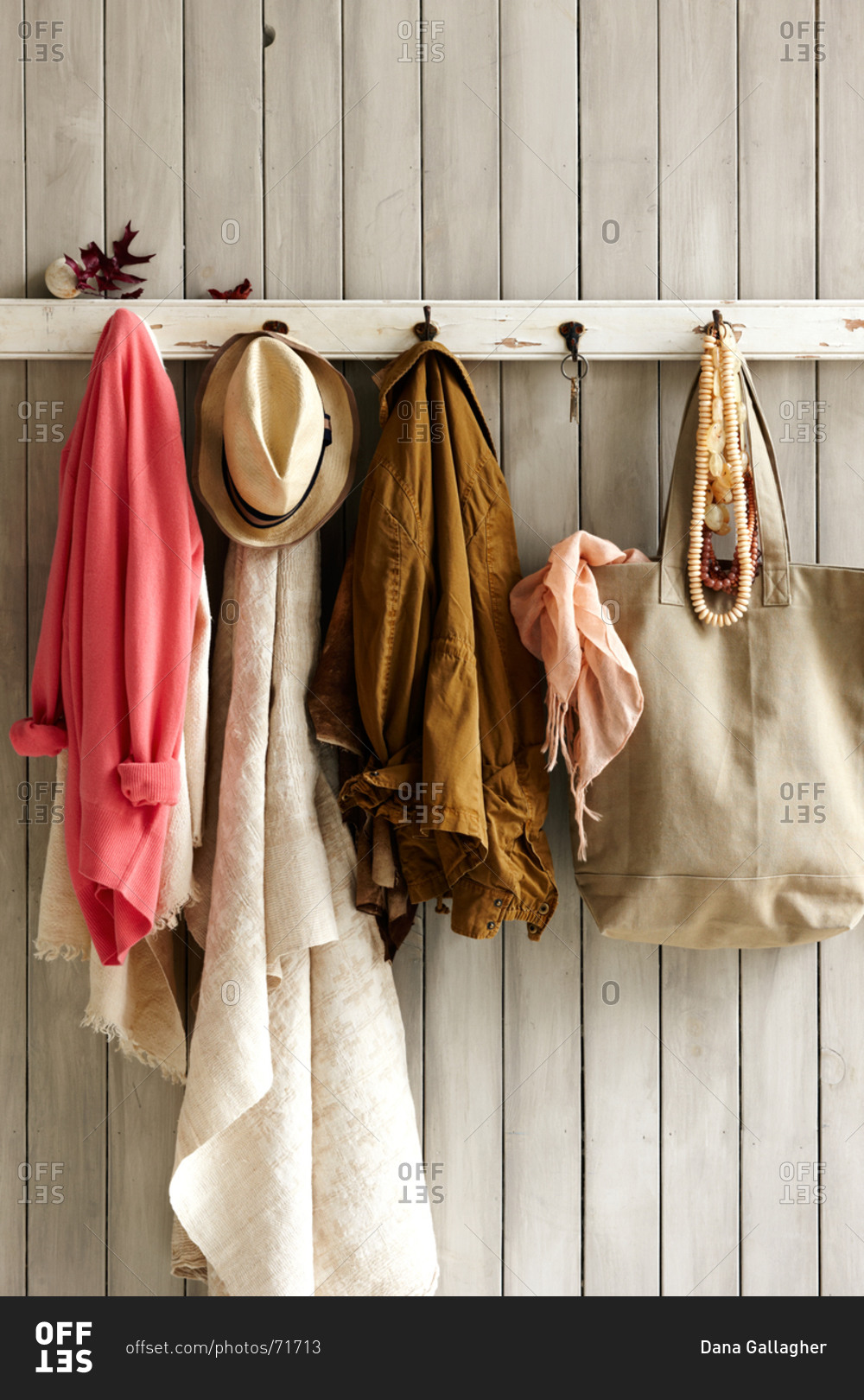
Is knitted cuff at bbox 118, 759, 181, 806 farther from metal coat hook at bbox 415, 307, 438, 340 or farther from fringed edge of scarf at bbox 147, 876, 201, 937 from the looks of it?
metal coat hook at bbox 415, 307, 438, 340

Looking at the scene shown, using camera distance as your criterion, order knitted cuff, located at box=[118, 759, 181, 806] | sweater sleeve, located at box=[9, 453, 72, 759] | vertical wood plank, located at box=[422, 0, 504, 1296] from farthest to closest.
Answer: vertical wood plank, located at box=[422, 0, 504, 1296]
sweater sleeve, located at box=[9, 453, 72, 759]
knitted cuff, located at box=[118, 759, 181, 806]

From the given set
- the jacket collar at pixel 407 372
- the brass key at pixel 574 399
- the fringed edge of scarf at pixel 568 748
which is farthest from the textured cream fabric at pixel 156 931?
the brass key at pixel 574 399

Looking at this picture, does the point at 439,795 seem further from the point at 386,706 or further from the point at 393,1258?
the point at 393,1258

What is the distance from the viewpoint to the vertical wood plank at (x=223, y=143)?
1200 millimetres

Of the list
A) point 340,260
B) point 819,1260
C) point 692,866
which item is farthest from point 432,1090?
point 340,260

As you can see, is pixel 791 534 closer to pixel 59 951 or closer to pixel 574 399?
pixel 574 399

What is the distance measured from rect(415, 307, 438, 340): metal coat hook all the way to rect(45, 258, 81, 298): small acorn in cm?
47

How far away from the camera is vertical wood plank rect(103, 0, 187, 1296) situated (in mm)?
1204

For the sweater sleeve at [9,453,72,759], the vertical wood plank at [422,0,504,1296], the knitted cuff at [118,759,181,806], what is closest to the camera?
the knitted cuff at [118,759,181,806]

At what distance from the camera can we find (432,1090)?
4.05 ft

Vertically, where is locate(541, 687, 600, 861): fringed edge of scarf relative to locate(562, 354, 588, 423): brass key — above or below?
below

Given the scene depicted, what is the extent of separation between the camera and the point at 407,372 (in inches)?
43.1
